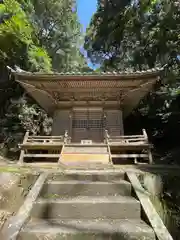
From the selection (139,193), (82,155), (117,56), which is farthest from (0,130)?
(139,193)

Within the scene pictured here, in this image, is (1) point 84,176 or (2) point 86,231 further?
(1) point 84,176

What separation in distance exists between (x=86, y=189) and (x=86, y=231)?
4.09ft

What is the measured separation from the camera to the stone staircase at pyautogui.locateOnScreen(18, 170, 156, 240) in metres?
2.77

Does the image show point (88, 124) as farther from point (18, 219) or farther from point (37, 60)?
point (18, 219)

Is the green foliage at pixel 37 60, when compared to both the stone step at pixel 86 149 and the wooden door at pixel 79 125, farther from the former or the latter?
the stone step at pixel 86 149

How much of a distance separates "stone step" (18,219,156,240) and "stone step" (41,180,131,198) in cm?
88

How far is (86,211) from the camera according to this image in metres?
3.41

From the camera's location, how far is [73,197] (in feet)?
12.4

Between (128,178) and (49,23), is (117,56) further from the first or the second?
(128,178)

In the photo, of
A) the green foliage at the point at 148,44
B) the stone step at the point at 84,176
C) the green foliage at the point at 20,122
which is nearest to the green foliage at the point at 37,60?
the green foliage at the point at 20,122

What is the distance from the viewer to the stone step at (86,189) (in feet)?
13.1

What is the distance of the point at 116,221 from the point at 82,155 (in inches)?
187

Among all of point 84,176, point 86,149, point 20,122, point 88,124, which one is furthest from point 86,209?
point 20,122

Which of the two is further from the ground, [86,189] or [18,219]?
[86,189]
